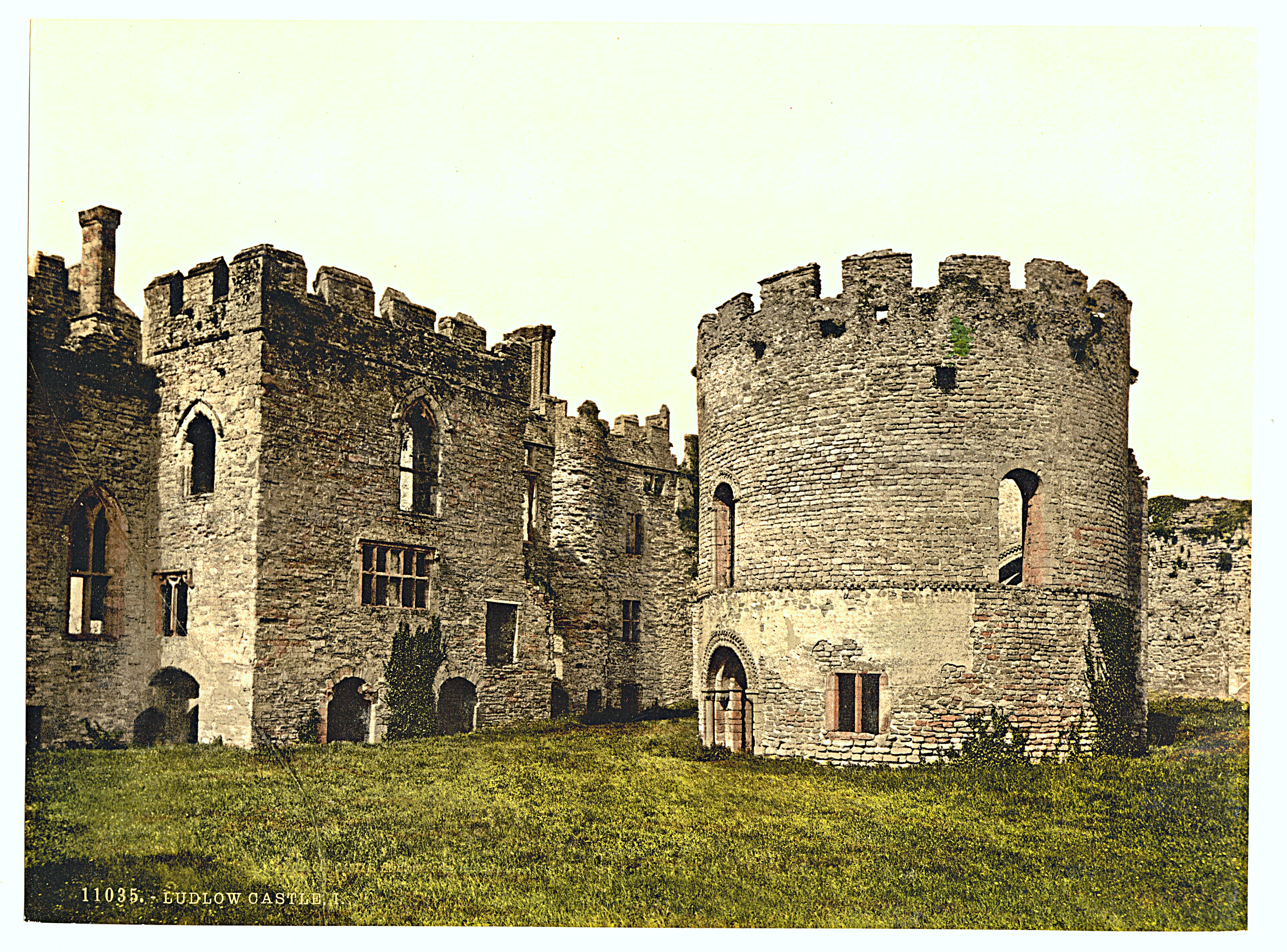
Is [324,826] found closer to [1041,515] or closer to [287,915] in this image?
[287,915]

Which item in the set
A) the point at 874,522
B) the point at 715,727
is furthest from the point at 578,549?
the point at 874,522

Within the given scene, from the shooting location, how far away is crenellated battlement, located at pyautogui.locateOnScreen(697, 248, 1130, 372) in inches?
738

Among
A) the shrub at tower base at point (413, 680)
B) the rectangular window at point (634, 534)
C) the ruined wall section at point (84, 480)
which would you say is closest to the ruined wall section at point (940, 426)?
the shrub at tower base at point (413, 680)

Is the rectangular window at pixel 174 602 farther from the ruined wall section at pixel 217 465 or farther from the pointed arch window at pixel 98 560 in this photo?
the pointed arch window at pixel 98 560

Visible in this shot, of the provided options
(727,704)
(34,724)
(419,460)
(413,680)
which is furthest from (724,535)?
(34,724)

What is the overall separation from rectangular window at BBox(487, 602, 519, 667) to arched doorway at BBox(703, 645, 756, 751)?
244 inches

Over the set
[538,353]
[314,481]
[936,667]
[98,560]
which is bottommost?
[936,667]

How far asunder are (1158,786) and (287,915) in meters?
12.0

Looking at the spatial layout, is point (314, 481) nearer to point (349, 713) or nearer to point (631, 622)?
point (349, 713)

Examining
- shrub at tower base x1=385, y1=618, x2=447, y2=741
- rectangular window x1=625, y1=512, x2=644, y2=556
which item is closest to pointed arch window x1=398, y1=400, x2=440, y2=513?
shrub at tower base x1=385, y1=618, x2=447, y2=741

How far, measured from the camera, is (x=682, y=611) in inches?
1374

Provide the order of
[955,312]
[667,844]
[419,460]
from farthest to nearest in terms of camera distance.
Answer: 1. [419,460]
2. [955,312]
3. [667,844]

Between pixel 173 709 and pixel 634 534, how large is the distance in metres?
16.0

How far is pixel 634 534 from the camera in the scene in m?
33.8
